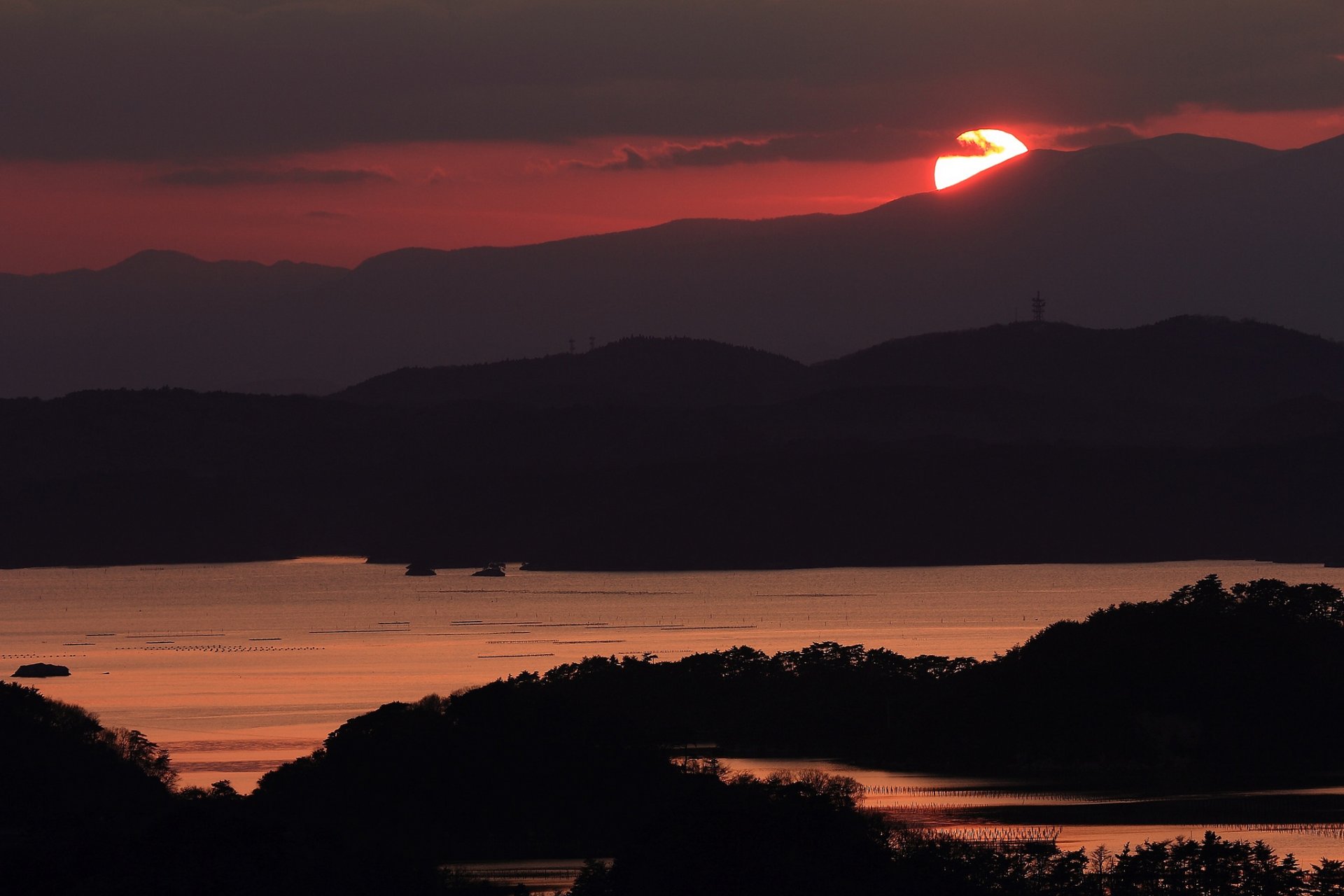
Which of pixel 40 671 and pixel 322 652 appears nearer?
pixel 40 671

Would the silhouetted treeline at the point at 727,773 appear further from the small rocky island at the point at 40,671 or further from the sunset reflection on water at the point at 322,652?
the small rocky island at the point at 40,671

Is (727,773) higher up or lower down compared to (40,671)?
lower down

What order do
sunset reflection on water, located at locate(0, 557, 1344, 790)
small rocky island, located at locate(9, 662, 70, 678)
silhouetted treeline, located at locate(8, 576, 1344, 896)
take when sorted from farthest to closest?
small rocky island, located at locate(9, 662, 70, 678)
sunset reflection on water, located at locate(0, 557, 1344, 790)
silhouetted treeline, located at locate(8, 576, 1344, 896)

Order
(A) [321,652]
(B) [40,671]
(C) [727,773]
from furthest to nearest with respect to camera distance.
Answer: (A) [321,652] < (B) [40,671] < (C) [727,773]

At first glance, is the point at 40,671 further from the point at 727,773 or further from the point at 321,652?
the point at 727,773

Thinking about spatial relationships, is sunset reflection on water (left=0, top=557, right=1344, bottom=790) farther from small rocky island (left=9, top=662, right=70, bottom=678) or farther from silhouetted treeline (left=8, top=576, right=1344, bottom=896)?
silhouetted treeline (left=8, top=576, right=1344, bottom=896)

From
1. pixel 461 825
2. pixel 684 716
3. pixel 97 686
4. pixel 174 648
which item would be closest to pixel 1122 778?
pixel 684 716

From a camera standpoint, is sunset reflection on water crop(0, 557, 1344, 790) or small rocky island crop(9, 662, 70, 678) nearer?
sunset reflection on water crop(0, 557, 1344, 790)

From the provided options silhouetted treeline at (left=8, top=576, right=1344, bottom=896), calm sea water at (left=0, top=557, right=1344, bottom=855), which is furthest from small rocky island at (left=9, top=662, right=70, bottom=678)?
silhouetted treeline at (left=8, top=576, right=1344, bottom=896)

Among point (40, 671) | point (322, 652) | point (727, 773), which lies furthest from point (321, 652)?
point (727, 773)
